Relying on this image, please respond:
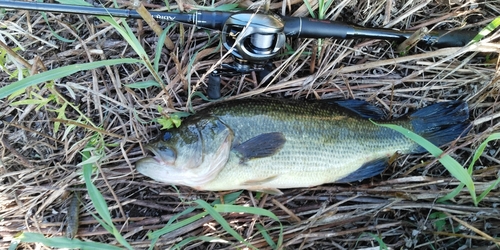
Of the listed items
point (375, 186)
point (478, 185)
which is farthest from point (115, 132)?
point (478, 185)

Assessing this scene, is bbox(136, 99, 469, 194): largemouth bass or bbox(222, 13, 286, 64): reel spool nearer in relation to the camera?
bbox(222, 13, 286, 64): reel spool

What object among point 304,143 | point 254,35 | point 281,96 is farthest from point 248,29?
point 304,143

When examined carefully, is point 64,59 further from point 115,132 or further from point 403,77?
point 403,77

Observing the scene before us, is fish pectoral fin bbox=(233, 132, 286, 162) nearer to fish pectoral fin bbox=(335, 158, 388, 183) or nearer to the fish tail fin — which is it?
fish pectoral fin bbox=(335, 158, 388, 183)

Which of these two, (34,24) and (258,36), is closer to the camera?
(258,36)

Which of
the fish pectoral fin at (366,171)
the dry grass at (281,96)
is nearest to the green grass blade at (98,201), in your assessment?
the dry grass at (281,96)

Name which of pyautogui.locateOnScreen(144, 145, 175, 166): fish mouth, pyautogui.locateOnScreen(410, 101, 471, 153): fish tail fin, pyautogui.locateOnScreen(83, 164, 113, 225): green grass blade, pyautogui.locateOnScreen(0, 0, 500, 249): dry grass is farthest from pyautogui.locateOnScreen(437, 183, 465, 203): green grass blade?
pyautogui.locateOnScreen(83, 164, 113, 225): green grass blade

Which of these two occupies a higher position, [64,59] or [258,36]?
[258,36]
